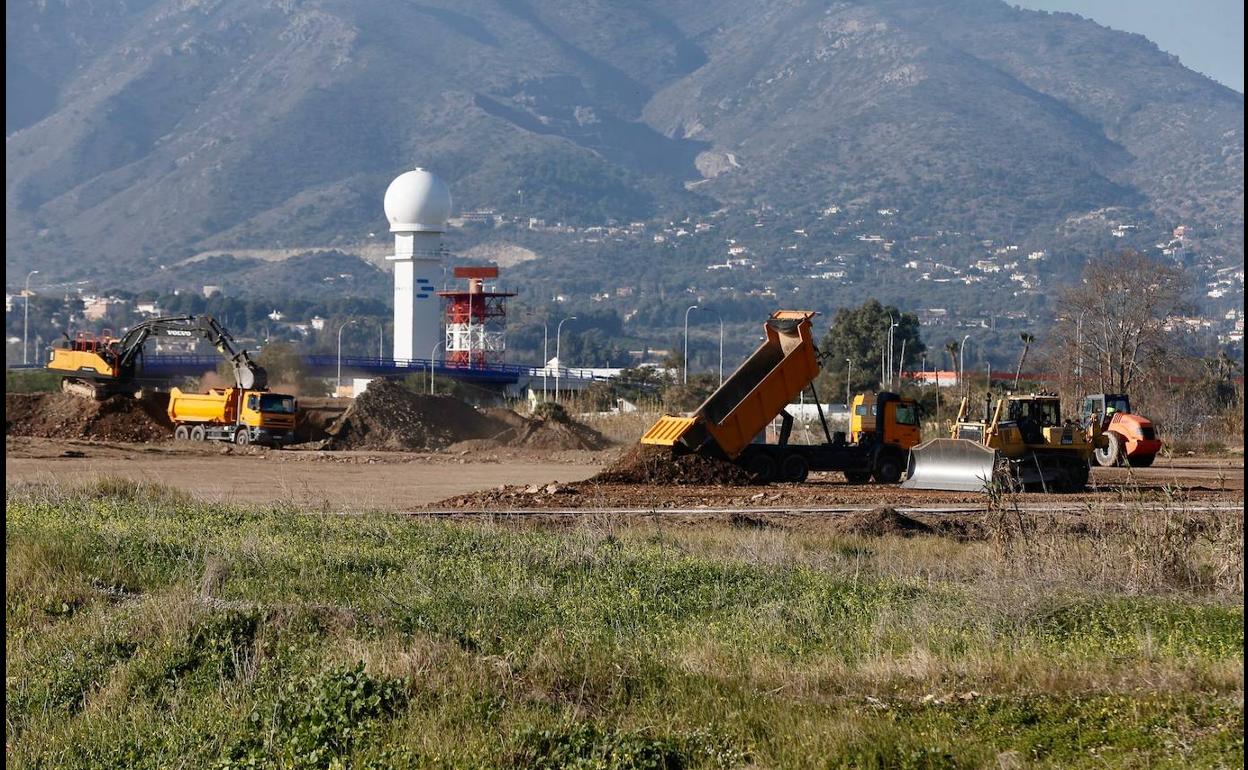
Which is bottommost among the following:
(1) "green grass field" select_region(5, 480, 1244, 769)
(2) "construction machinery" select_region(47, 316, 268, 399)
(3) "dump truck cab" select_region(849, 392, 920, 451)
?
(1) "green grass field" select_region(5, 480, 1244, 769)

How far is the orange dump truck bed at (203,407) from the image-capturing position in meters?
48.4

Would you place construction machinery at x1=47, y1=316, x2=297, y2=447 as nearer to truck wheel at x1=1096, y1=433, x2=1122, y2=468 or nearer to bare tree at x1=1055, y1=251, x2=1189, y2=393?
truck wheel at x1=1096, y1=433, x2=1122, y2=468

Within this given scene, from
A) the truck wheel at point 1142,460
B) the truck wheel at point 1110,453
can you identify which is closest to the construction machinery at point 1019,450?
the truck wheel at point 1110,453

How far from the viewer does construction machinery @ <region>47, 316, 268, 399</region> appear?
5041 centimetres

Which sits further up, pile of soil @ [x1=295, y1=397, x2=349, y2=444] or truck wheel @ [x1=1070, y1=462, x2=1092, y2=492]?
pile of soil @ [x1=295, y1=397, x2=349, y2=444]

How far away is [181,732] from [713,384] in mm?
74363

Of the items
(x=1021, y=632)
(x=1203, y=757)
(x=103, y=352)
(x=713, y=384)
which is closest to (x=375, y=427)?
(x=103, y=352)

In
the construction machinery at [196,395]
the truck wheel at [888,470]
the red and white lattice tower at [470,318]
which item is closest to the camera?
the truck wheel at [888,470]

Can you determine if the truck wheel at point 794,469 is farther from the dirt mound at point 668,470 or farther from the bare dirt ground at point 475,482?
the dirt mound at point 668,470

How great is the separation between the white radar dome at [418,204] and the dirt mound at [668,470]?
84356 mm

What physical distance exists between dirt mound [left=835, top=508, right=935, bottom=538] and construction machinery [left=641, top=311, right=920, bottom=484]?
881 cm

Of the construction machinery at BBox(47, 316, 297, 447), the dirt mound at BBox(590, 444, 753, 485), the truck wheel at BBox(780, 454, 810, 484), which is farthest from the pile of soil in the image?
the truck wheel at BBox(780, 454, 810, 484)

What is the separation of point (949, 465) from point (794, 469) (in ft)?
13.1

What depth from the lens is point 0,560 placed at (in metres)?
11.0
